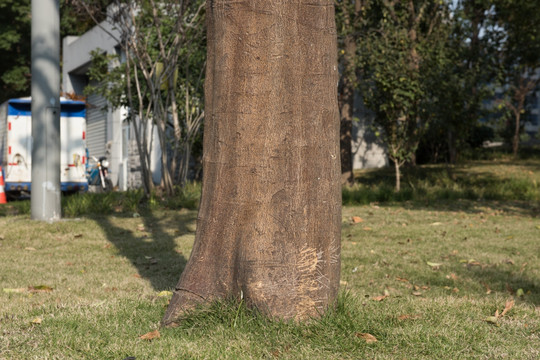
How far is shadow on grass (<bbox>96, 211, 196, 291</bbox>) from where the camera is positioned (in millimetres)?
7348

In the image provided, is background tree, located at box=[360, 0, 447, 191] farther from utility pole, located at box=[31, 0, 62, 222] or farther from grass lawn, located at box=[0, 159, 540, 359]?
utility pole, located at box=[31, 0, 62, 222]

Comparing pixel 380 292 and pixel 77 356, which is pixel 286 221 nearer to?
pixel 77 356

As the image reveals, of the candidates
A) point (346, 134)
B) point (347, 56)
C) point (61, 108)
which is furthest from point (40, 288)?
point (61, 108)

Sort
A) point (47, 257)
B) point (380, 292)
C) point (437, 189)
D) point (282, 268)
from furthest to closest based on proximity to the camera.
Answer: point (437, 189)
point (47, 257)
point (380, 292)
point (282, 268)

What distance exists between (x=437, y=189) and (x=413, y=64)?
120 inches

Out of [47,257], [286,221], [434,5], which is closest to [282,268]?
[286,221]

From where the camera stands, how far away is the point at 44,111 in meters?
10.8

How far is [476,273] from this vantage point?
760 cm

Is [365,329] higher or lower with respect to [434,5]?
lower

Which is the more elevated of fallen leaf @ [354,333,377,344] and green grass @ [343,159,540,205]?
green grass @ [343,159,540,205]

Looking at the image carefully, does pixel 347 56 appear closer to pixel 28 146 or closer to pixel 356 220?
pixel 356 220

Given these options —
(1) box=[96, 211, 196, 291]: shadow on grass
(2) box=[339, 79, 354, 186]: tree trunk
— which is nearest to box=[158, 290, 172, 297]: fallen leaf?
(1) box=[96, 211, 196, 291]: shadow on grass

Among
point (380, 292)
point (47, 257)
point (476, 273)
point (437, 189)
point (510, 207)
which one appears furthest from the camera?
point (437, 189)

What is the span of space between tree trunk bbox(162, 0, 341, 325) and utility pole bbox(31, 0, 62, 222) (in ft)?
22.9
